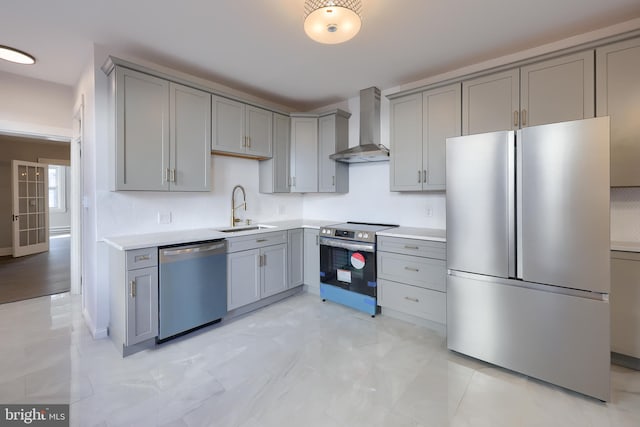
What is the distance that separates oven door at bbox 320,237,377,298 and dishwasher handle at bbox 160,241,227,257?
1.18 m

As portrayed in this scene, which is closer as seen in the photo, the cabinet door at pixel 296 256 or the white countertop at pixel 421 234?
the white countertop at pixel 421 234

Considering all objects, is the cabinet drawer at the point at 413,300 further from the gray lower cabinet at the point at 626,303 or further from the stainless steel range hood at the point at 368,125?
the stainless steel range hood at the point at 368,125

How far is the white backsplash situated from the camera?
90.0 inches

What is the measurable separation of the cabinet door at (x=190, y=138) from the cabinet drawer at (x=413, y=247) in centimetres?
196

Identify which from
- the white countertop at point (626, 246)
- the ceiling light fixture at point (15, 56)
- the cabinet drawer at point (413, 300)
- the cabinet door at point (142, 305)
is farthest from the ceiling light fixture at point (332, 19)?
the ceiling light fixture at point (15, 56)

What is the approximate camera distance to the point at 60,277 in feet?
14.4

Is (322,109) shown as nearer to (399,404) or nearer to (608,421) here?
(399,404)

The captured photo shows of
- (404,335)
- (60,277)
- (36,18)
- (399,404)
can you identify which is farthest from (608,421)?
(60,277)

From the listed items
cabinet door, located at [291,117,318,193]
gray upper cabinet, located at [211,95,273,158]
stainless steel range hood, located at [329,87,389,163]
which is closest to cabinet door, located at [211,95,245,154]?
gray upper cabinet, located at [211,95,273,158]

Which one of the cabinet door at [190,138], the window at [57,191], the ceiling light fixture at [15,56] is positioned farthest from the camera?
the window at [57,191]

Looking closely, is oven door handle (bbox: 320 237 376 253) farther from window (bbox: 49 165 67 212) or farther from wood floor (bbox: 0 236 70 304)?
window (bbox: 49 165 67 212)

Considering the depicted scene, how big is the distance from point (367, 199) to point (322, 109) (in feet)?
5.11

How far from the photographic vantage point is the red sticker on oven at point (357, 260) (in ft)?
10.2

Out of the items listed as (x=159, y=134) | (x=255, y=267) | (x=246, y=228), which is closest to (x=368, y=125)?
(x=246, y=228)
